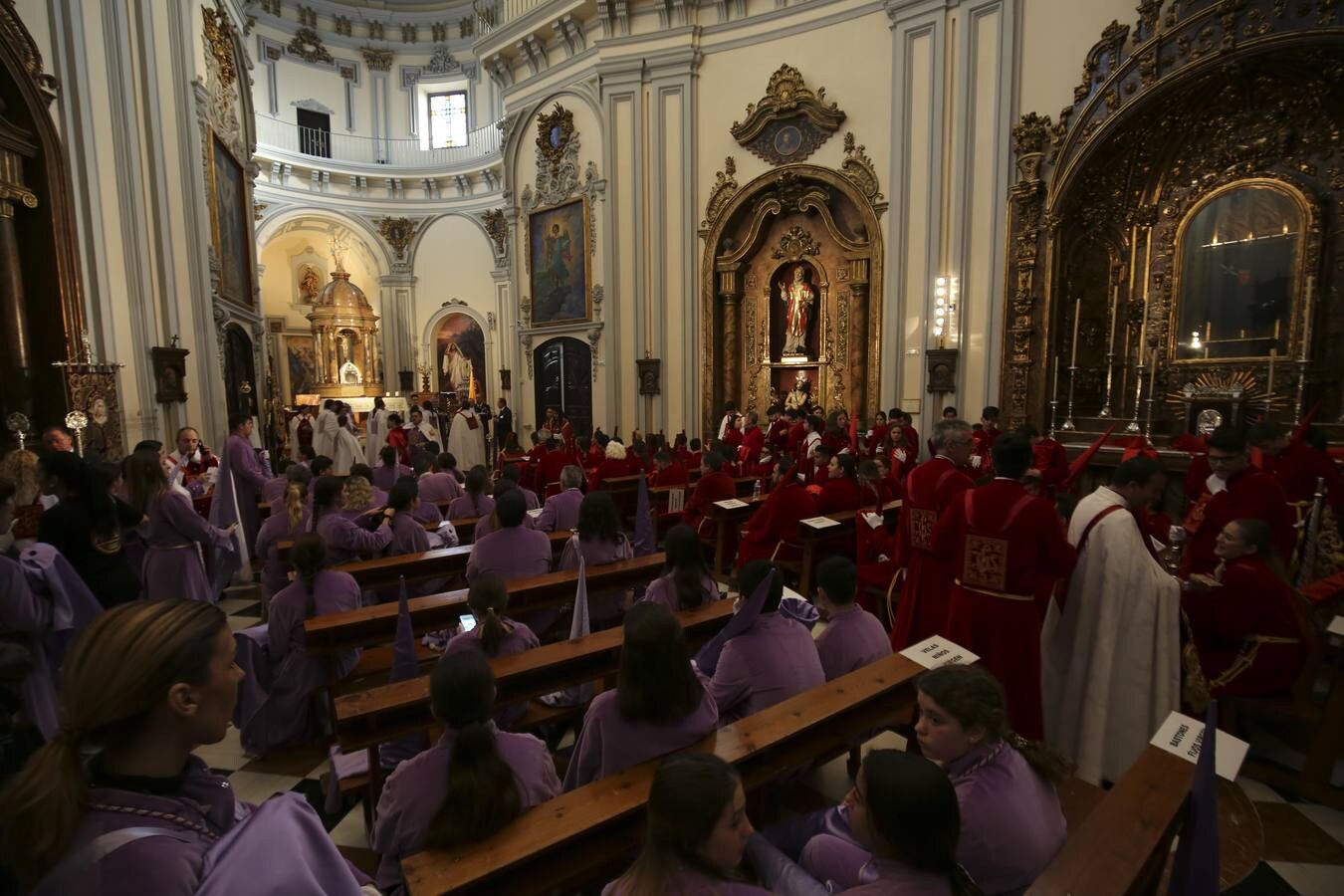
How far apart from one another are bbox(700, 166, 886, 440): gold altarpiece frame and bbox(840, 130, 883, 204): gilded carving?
10 centimetres

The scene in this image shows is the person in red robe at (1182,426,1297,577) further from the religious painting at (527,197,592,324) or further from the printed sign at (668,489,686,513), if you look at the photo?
the religious painting at (527,197,592,324)

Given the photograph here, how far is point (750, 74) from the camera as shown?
12719mm

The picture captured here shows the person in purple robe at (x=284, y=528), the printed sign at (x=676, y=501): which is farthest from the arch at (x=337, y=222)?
the printed sign at (x=676, y=501)

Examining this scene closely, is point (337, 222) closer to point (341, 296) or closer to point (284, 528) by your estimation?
point (341, 296)

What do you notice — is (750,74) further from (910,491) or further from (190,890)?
(190,890)

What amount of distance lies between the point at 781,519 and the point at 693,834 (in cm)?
447

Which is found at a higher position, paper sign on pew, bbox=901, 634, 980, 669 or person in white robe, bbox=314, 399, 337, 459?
person in white robe, bbox=314, 399, 337, 459

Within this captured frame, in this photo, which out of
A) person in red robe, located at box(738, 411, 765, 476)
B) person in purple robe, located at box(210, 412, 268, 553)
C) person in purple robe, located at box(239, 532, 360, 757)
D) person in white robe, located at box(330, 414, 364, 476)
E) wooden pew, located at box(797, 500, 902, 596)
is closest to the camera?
person in purple robe, located at box(239, 532, 360, 757)

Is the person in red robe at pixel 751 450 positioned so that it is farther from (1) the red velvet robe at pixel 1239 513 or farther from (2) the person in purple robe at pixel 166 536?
(2) the person in purple robe at pixel 166 536

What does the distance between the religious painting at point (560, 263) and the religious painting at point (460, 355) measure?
6402mm

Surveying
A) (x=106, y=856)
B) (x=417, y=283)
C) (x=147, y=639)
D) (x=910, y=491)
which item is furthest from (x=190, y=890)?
(x=417, y=283)

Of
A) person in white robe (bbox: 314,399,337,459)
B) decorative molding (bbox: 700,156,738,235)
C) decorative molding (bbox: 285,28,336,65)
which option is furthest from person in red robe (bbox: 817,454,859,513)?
decorative molding (bbox: 285,28,336,65)

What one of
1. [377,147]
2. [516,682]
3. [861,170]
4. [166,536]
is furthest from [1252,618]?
[377,147]

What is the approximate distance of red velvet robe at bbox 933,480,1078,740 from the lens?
341 centimetres
